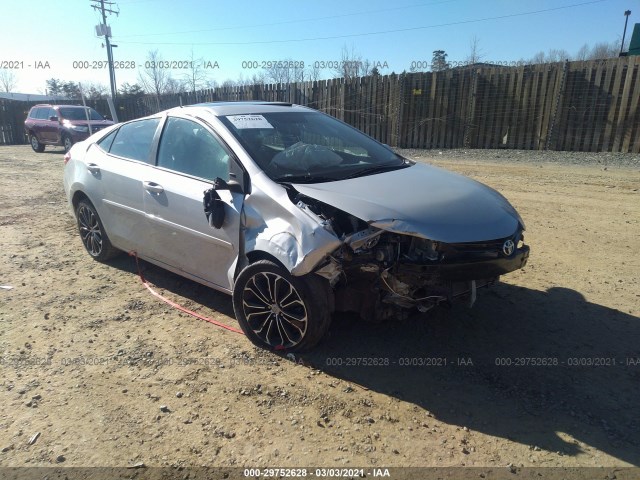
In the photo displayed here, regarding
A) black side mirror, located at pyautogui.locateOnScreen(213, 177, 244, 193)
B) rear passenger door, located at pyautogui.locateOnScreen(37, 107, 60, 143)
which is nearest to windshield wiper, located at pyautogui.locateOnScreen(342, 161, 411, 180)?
black side mirror, located at pyautogui.locateOnScreen(213, 177, 244, 193)

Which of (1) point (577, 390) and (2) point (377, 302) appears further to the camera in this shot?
(2) point (377, 302)

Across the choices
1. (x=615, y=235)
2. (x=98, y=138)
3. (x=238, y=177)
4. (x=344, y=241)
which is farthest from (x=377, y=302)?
(x=615, y=235)

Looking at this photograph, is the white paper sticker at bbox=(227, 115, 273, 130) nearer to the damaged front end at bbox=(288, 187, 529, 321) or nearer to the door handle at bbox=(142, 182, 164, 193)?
the door handle at bbox=(142, 182, 164, 193)

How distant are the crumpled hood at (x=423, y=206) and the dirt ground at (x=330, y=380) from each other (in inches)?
39.3

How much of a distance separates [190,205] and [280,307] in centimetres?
118

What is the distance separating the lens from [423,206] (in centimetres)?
311

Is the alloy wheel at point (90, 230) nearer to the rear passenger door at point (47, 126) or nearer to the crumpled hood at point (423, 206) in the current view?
the crumpled hood at point (423, 206)

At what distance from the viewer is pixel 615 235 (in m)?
5.80

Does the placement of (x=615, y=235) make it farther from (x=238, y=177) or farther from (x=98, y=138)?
(x=98, y=138)

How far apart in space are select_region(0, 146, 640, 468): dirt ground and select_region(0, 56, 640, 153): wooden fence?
8.85 m

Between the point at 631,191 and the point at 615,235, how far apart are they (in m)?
2.96

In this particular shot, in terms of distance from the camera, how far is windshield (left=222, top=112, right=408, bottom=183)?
3553 millimetres

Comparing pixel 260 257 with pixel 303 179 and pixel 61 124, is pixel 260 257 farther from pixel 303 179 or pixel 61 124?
pixel 61 124

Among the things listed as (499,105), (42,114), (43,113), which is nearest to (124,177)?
(499,105)
